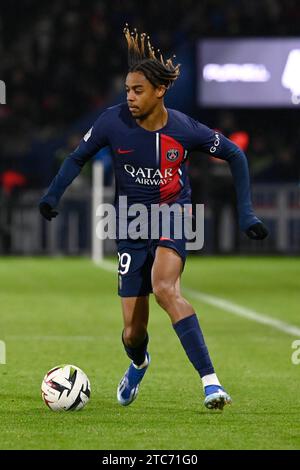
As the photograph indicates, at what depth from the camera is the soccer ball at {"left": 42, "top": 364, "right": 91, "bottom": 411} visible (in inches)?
281

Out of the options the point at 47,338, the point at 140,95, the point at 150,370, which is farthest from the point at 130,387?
the point at 47,338

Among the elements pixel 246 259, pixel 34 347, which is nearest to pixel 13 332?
pixel 34 347

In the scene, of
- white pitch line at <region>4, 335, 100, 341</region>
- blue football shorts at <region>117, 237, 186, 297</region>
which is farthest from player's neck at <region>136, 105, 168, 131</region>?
white pitch line at <region>4, 335, 100, 341</region>

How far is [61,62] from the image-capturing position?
27219mm

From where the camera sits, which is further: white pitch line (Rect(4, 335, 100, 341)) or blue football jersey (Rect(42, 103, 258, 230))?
white pitch line (Rect(4, 335, 100, 341))

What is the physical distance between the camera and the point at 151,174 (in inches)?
289

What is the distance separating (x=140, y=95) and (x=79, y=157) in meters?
0.48

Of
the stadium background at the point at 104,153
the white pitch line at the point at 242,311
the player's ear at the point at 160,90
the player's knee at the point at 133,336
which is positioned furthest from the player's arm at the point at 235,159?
the stadium background at the point at 104,153

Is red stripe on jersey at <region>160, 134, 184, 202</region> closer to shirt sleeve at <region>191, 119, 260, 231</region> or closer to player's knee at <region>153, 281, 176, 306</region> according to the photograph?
shirt sleeve at <region>191, 119, 260, 231</region>

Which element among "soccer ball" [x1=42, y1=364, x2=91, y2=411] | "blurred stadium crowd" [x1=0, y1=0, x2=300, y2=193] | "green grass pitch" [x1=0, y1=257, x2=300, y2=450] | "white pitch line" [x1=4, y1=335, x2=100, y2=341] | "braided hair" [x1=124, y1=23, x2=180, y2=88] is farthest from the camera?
"blurred stadium crowd" [x1=0, y1=0, x2=300, y2=193]

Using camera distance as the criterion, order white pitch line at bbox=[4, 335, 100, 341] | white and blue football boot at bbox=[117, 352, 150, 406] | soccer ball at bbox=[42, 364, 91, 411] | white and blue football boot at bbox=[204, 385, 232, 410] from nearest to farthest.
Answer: white and blue football boot at bbox=[204, 385, 232, 410]
soccer ball at bbox=[42, 364, 91, 411]
white and blue football boot at bbox=[117, 352, 150, 406]
white pitch line at bbox=[4, 335, 100, 341]

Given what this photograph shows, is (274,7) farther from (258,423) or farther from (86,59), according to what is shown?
(258,423)

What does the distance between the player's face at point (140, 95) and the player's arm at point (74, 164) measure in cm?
21

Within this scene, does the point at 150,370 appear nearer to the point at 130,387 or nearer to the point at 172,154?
the point at 130,387
